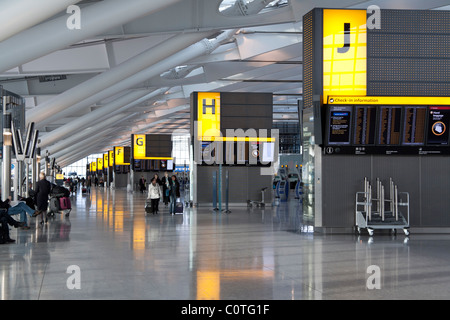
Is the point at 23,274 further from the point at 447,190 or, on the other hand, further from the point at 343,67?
the point at 447,190

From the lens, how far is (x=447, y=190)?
46.9ft

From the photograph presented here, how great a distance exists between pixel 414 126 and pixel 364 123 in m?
1.13

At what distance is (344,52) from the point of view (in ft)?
46.7

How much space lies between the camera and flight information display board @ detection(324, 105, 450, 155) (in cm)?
1401

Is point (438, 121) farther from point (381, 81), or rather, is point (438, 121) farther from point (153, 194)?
point (153, 194)

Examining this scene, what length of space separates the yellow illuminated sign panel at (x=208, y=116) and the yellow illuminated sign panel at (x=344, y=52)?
1252cm

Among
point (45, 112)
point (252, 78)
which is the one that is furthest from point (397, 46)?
point (252, 78)

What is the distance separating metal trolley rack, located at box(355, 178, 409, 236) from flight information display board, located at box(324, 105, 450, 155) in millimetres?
814

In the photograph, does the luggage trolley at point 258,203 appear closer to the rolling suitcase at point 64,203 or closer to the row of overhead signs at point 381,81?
the rolling suitcase at point 64,203
